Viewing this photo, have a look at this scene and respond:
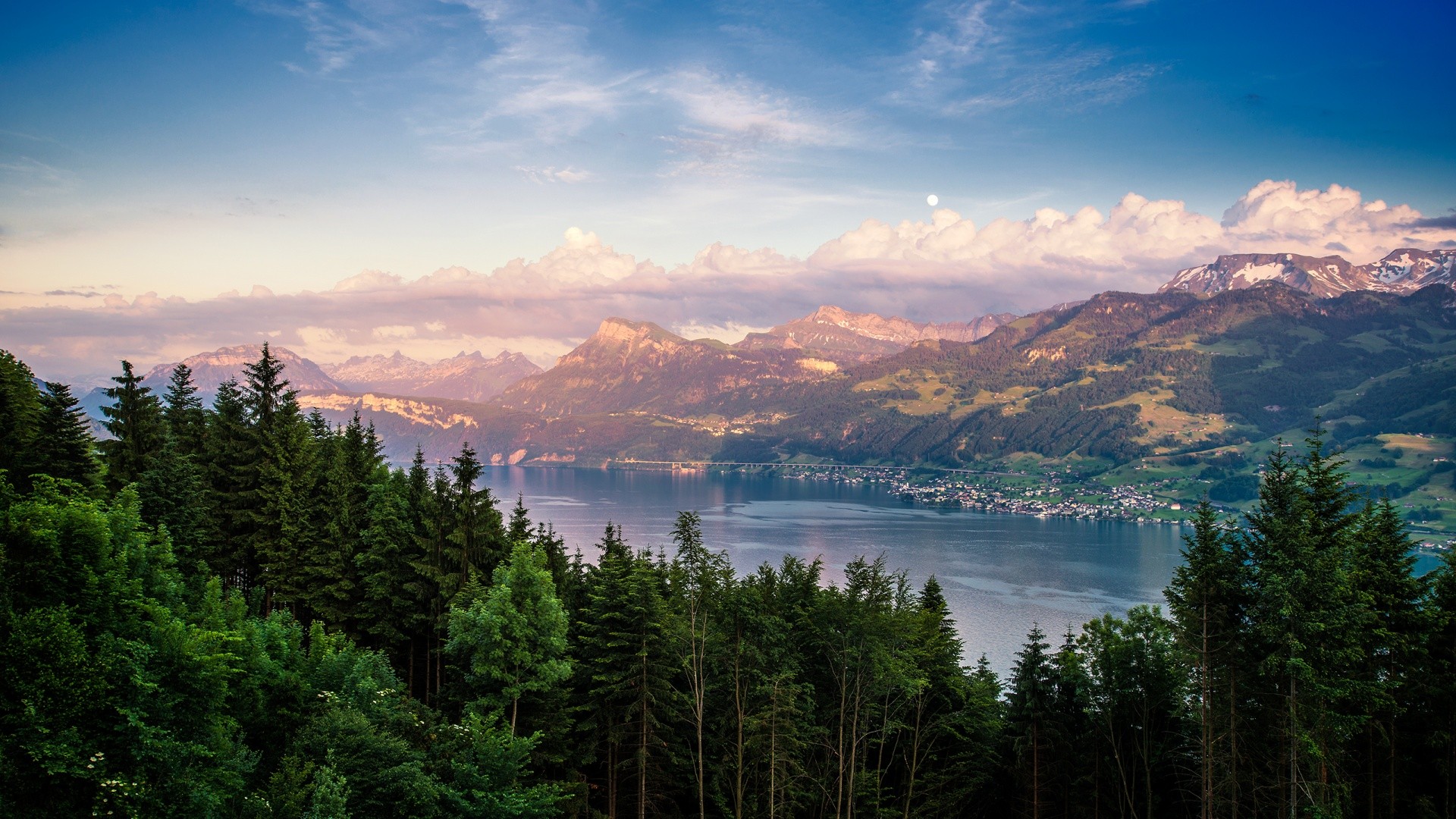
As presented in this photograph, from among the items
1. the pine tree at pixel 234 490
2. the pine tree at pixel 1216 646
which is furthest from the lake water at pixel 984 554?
the pine tree at pixel 1216 646

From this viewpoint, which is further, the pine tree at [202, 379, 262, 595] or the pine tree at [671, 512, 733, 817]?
the pine tree at [202, 379, 262, 595]

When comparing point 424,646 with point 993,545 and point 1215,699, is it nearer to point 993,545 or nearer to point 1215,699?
point 1215,699

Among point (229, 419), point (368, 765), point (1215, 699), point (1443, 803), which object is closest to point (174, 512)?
point (229, 419)

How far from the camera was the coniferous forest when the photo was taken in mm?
20531

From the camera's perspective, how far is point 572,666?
30.1 metres

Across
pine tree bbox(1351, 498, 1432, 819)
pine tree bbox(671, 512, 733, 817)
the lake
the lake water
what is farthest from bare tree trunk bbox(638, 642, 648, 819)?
the lake water

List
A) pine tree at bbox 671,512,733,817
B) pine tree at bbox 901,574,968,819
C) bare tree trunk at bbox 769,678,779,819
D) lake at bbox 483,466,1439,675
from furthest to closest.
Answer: lake at bbox 483,466,1439,675 < pine tree at bbox 901,574,968,819 < pine tree at bbox 671,512,733,817 < bare tree trunk at bbox 769,678,779,819

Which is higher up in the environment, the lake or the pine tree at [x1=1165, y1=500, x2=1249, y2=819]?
the pine tree at [x1=1165, y1=500, x2=1249, y2=819]

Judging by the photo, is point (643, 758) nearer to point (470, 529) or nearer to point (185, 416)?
point (470, 529)

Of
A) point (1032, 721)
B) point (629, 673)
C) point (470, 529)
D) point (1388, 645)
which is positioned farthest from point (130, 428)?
point (1388, 645)

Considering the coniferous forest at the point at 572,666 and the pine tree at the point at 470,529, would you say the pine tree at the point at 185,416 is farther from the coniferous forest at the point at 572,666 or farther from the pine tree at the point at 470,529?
the pine tree at the point at 470,529

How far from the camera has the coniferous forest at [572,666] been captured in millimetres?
20531

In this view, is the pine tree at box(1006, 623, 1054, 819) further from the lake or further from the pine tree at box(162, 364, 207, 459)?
the pine tree at box(162, 364, 207, 459)

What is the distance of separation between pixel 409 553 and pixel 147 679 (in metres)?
16.1
